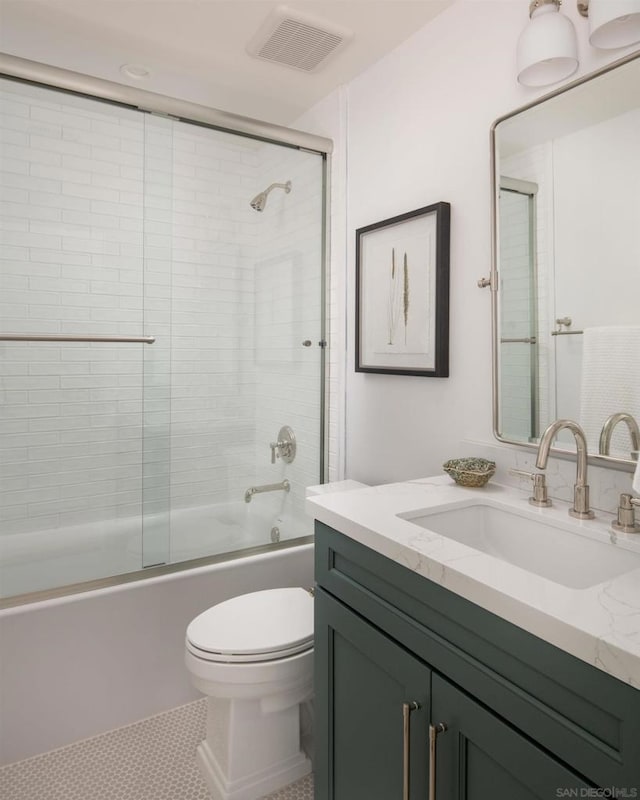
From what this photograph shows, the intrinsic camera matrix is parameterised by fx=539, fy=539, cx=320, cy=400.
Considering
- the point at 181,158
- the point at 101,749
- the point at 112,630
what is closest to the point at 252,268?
the point at 181,158

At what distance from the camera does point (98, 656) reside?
71.6 inches

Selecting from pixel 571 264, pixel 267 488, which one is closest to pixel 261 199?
pixel 267 488

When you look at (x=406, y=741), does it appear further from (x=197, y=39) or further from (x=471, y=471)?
(x=197, y=39)

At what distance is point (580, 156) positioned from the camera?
1.34m

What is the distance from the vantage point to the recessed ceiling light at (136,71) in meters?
2.19

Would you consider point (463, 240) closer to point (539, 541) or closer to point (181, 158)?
point (539, 541)

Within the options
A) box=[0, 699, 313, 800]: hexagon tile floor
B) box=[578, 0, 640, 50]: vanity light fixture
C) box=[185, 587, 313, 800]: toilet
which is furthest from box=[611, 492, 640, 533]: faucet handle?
Answer: box=[0, 699, 313, 800]: hexagon tile floor

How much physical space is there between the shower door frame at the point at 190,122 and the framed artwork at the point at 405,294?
0.97 ft

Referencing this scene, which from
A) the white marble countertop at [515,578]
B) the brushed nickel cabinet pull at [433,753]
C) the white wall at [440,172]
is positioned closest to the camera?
the white marble countertop at [515,578]

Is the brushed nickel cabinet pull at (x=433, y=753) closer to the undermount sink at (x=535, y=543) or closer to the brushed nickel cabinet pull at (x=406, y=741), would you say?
the brushed nickel cabinet pull at (x=406, y=741)

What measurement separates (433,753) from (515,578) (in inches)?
14.2

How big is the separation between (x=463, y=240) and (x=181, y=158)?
3.78ft

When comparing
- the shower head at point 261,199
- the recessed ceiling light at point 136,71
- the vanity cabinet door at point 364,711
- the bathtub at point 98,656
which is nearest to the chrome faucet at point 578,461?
the vanity cabinet door at point 364,711

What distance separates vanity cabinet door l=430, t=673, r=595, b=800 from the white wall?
91 cm
